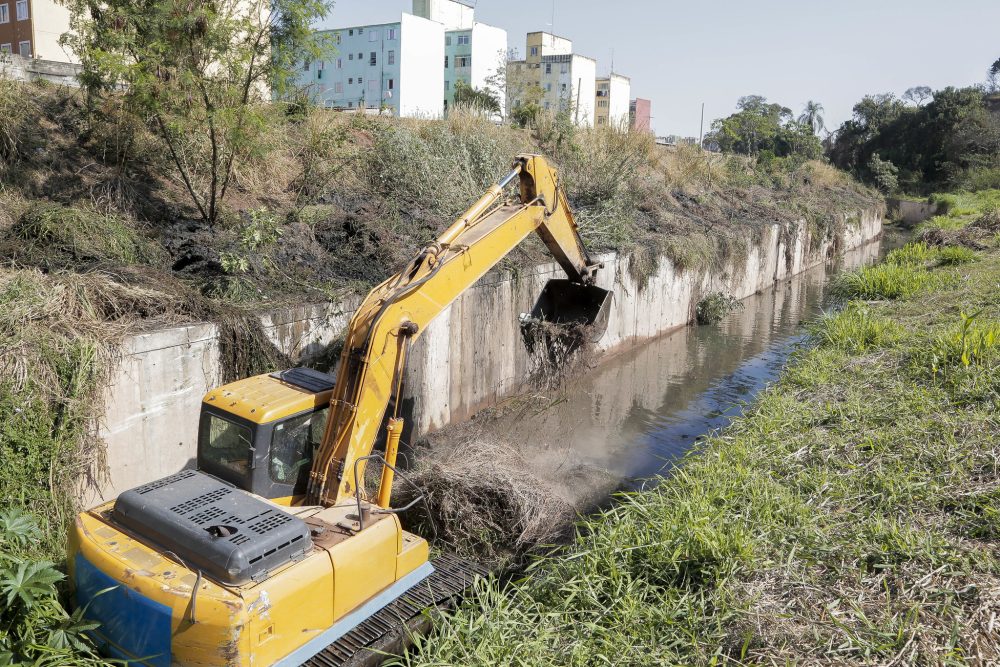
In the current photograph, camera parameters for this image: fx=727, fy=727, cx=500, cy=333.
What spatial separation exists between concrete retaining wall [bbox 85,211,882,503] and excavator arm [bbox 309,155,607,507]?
221 centimetres

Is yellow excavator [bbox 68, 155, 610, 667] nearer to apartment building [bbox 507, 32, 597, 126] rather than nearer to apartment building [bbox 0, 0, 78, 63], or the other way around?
apartment building [bbox 0, 0, 78, 63]

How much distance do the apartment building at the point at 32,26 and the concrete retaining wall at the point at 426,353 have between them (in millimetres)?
31307

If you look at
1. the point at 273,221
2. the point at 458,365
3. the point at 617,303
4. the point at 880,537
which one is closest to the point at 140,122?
the point at 273,221

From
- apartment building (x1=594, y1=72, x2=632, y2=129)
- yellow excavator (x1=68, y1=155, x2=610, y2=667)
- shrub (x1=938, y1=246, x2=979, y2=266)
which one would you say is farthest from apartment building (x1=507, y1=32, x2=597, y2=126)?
yellow excavator (x1=68, y1=155, x2=610, y2=667)

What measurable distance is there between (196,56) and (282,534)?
6.85 m

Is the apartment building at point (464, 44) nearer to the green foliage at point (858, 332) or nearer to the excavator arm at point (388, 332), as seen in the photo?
the green foliage at point (858, 332)

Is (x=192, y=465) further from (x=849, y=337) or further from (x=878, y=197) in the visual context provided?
(x=878, y=197)

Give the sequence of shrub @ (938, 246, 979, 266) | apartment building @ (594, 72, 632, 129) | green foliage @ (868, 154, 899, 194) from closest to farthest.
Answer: shrub @ (938, 246, 979, 266), green foliage @ (868, 154, 899, 194), apartment building @ (594, 72, 632, 129)

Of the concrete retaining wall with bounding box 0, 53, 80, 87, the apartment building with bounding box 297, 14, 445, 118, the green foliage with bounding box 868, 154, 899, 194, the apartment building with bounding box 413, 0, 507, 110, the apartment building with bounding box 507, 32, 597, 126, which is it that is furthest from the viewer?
the apartment building with bounding box 507, 32, 597, 126

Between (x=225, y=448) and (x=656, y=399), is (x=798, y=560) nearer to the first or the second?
(x=225, y=448)

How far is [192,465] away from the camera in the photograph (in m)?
6.99

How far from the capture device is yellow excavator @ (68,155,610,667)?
13.1 feet

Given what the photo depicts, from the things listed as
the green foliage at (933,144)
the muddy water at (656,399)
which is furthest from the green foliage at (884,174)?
the muddy water at (656,399)

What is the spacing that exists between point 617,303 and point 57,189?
9.38m
